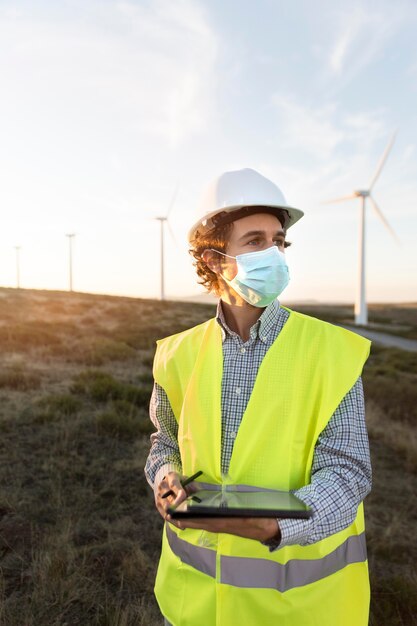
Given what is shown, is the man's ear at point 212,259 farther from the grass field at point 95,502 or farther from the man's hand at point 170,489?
the grass field at point 95,502

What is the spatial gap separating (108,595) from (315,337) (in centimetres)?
302

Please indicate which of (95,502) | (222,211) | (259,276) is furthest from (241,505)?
(95,502)

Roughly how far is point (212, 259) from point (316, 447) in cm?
109

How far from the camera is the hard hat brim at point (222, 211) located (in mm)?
2125

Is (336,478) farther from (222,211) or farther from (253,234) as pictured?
(222,211)

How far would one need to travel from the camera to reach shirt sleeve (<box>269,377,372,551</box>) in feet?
4.87

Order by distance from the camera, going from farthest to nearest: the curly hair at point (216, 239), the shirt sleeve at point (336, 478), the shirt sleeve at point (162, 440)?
the curly hair at point (216, 239) → the shirt sleeve at point (162, 440) → the shirt sleeve at point (336, 478)

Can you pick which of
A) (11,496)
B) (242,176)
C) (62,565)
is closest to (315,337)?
(242,176)

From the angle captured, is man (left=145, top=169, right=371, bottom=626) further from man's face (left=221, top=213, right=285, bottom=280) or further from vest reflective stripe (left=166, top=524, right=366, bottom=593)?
man's face (left=221, top=213, right=285, bottom=280)

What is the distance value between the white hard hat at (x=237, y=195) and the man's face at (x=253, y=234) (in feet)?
0.22

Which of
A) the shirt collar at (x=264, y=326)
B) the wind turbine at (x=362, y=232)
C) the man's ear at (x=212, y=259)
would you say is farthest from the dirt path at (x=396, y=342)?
the shirt collar at (x=264, y=326)

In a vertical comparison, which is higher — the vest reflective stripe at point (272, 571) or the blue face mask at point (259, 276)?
the blue face mask at point (259, 276)

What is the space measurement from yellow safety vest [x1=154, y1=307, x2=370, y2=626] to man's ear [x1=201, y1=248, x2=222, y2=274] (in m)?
0.62

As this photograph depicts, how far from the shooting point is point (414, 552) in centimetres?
451
